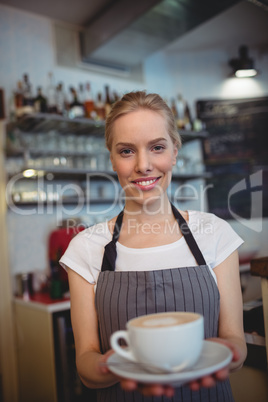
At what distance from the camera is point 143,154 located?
108 cm

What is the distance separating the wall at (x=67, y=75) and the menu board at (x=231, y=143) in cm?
14

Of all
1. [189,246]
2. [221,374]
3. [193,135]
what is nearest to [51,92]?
[193,135]

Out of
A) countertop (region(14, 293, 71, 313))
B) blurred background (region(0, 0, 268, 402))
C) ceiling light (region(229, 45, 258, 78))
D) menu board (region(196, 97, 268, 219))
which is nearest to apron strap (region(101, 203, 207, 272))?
blurred background (region(0, 0, 268, 402))

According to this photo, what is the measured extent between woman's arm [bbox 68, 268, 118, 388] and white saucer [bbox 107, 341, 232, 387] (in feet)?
0.75

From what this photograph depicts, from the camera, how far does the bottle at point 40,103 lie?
2.89 meters

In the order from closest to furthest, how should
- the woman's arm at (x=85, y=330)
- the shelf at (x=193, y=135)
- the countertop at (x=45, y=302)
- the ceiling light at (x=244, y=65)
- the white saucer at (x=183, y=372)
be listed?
the white saucer at (x=183, y=372) → the woman's arm at (x=85, y=330) → the countertop at (x=45, y=302) → the shelf at (x=193, y=135) → the ceiling light at (x=244, y=65)

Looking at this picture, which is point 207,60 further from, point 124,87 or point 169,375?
point 169,375

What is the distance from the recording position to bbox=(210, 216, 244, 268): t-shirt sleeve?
109cm

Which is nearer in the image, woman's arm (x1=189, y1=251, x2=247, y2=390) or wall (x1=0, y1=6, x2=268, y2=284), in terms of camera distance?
woman's arm (x1=189, y1=251, x2=247, y2=390)

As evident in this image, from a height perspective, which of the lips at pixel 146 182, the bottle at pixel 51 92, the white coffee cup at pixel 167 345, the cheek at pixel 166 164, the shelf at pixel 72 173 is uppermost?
the bottle at pixel 51 92

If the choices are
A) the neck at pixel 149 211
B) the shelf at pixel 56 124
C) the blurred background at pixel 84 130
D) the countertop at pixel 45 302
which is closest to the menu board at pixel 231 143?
the blurred background at pixel 84 130

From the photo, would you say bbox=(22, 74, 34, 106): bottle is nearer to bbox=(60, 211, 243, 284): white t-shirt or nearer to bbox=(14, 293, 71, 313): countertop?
bbox=(14, 293, 71, 313): countertop

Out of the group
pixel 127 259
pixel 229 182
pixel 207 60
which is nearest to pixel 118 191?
pixel 229 182

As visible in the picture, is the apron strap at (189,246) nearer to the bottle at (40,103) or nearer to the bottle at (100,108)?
the bottle at (40,103)
